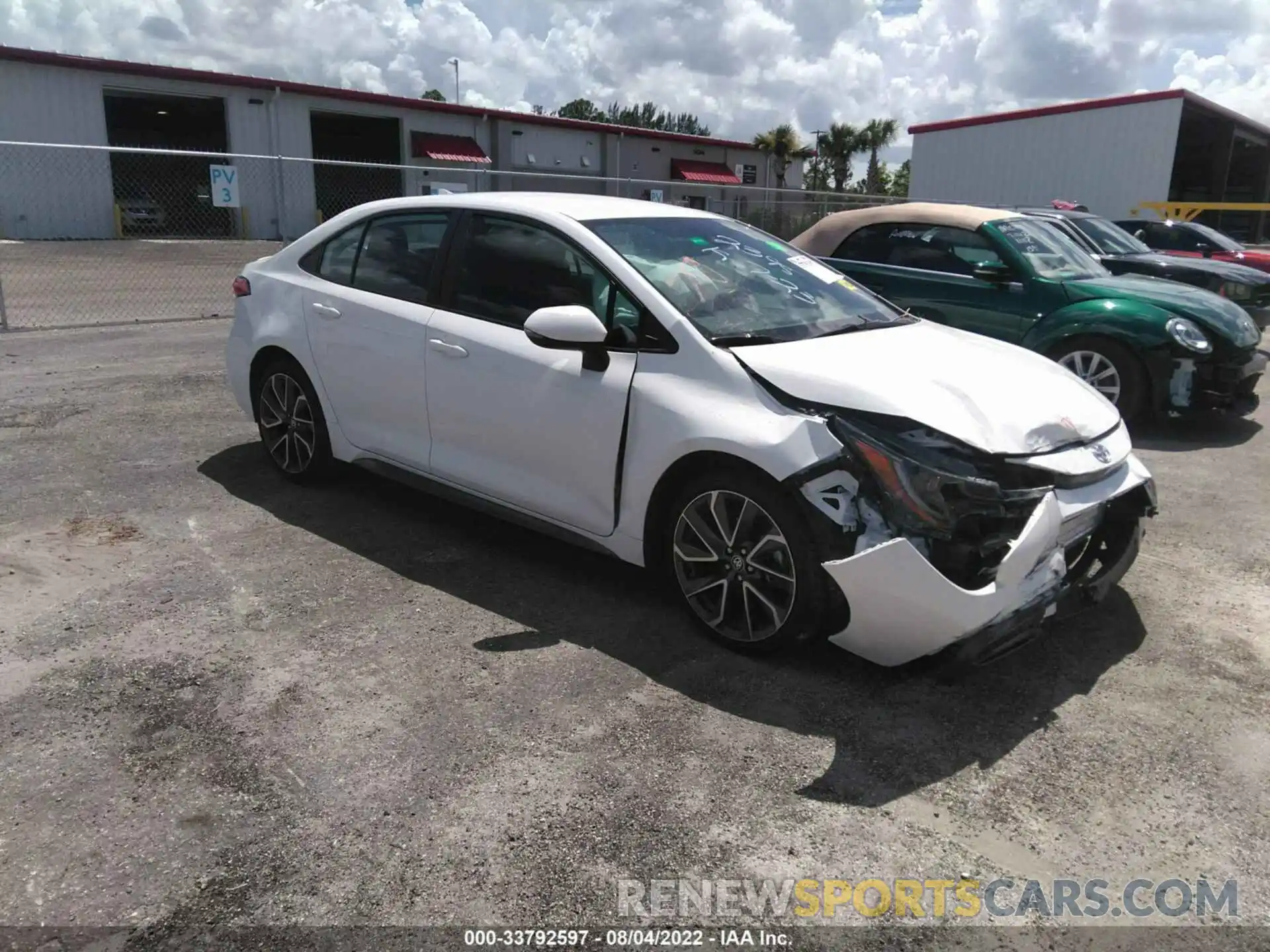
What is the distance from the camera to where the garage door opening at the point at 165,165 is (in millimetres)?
26609

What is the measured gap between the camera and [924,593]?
309 centimetres

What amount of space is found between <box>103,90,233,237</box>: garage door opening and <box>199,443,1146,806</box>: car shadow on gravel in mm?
20449

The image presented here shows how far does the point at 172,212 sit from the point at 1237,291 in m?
27.3

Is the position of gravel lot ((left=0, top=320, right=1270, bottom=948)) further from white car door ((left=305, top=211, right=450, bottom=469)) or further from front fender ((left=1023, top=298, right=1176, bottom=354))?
front fender ((left=1023, top=298, right=1176, bottom=354))

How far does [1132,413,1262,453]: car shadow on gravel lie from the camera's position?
719 cm

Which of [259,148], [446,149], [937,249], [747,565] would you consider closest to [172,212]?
[259,148]

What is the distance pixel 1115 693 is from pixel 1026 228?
555 centimetres

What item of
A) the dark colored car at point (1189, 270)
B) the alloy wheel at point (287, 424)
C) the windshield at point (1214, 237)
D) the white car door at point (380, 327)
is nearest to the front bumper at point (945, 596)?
the white car door at point (380, 327)

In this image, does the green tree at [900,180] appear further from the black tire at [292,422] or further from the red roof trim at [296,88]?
the black tire at [292,422]

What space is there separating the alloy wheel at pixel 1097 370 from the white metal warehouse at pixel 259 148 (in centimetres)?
1060

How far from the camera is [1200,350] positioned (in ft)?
23.2

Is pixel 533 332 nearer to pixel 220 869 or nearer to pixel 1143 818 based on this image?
pixel 220 869

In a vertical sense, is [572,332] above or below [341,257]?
below

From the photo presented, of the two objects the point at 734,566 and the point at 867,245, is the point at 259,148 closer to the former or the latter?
the point at 867,245
